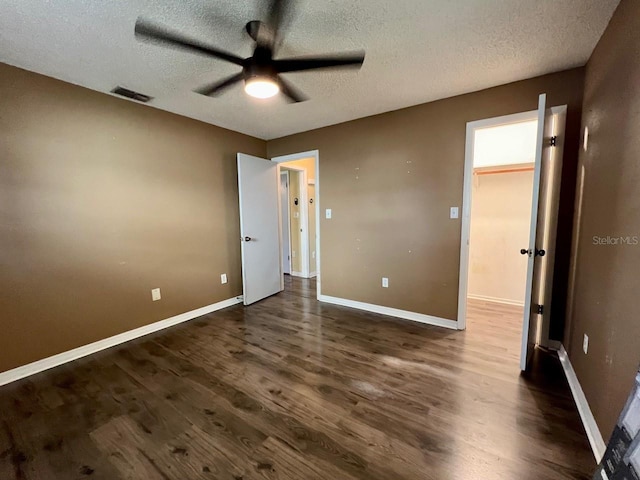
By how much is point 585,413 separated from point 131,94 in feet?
13.8

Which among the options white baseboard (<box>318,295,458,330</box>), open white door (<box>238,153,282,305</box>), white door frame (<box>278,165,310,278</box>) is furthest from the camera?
white door frame (<box>278,165,310,278</box>)

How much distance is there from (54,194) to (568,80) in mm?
4353

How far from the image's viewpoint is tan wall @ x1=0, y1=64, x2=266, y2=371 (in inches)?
80.7

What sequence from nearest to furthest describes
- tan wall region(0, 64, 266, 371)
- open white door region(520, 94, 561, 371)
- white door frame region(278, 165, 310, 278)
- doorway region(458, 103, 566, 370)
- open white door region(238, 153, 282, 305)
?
open white door region(520, 94, 561, 371)
tan wall region(0, 64, 266, 371)
doorway region(458, 103, 566, 370)
open white door region(238, 153, 282, 305)
white door frame region(278, 165, 310, 278)

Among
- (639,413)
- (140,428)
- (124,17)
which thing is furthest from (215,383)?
(124,17)

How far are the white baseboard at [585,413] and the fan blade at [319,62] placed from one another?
2.36m

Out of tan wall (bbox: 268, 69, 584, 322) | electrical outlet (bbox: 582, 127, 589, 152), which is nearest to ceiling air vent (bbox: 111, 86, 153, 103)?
tan wall (bbox: 268, 69, 584, 322)

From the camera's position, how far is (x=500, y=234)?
11.7 feet

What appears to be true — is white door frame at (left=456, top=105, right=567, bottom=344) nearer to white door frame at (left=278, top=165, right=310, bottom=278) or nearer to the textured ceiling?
the textured ceiling

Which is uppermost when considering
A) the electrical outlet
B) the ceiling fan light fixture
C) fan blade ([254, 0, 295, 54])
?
fan blade ([254, 0, 295, 54])

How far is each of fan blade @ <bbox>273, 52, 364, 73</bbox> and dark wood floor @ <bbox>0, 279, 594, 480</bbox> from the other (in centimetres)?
211

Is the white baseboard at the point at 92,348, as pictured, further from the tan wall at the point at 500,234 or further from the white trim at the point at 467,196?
the tan wall at the point at 500,234

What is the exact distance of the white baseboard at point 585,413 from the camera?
134 centimetres

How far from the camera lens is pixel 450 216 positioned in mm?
2777
